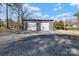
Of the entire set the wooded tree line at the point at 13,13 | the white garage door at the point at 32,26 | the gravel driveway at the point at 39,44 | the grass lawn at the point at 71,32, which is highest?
the wooded tree line at the point at 13,13

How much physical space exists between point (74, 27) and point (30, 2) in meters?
0.98

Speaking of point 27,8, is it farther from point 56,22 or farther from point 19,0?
point 56,22

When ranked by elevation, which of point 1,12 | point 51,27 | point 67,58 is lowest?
point 67,58

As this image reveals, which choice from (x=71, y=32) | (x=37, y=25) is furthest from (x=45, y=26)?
(x=71, y=32)

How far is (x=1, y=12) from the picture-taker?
3.53 meters

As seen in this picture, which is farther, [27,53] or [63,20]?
[63,20]

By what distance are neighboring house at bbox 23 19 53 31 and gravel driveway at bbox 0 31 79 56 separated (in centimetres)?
11

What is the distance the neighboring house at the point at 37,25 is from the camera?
11.8ft

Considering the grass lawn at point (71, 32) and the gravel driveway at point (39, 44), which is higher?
the grass lawn at point (71, 32)

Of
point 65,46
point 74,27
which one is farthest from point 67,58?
point 74,27

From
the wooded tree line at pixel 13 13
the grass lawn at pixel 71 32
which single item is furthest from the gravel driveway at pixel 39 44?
the wooded tree line at pixel 13 13

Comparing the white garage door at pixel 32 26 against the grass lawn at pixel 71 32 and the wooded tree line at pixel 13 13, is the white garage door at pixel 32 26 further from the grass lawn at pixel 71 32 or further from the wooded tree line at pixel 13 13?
the grass lawn at pixel 71 32

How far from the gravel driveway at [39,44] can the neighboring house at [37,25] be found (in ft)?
0.36

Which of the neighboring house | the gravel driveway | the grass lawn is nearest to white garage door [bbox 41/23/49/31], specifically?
the neighboring house
